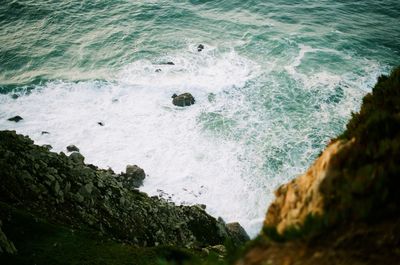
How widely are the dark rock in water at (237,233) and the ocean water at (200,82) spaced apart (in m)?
1.32

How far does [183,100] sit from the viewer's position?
111ft

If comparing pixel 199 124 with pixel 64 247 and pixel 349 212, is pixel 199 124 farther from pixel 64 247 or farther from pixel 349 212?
pixel 349 212

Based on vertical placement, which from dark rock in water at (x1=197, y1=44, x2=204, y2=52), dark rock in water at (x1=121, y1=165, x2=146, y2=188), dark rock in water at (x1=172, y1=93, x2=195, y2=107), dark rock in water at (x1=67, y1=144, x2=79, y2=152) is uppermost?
dark rock in water at (x1=197, y1=44, x2=204, y2=52)

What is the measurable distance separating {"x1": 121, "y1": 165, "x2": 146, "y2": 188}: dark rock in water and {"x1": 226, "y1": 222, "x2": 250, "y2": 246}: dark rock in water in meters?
7.98

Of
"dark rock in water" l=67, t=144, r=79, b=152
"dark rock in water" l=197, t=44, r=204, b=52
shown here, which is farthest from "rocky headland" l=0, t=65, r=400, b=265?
"dark rock in water" l=197, t=44, r=204, b=52

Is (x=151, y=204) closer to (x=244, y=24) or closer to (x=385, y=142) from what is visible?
(x=385, y=142)

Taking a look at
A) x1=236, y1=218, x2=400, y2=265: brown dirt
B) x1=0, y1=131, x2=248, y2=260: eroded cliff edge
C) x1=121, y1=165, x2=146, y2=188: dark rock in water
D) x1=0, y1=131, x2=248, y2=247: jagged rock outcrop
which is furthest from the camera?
x1=121, y1=165, x2=146, y2=188: dark rock in water

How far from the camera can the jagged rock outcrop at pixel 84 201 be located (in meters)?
15.6

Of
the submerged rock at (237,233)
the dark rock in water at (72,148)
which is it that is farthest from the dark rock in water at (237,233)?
the dark rock in water at (72,148)

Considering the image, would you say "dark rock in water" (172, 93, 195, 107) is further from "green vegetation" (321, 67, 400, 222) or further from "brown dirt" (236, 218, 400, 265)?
"brown dirt" (236, 218, 400, 265)

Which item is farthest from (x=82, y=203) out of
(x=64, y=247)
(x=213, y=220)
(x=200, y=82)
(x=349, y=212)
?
(x=200, y=82)

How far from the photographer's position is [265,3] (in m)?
54.6

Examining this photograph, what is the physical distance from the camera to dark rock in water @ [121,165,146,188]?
2496 cm

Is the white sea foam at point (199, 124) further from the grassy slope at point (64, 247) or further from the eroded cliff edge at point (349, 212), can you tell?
the eroded cliff edge at point (349, 212)
